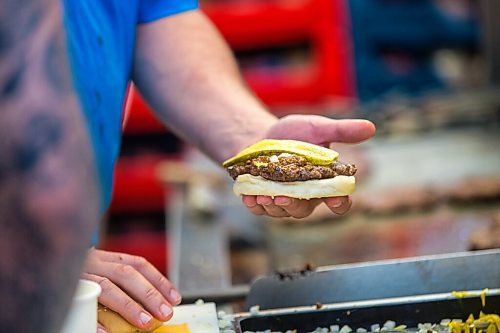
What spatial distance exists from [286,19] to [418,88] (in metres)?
1.13

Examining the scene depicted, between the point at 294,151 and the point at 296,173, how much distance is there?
57 millimetres

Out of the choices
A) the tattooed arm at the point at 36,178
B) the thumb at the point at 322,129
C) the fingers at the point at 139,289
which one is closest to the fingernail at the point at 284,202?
the thumb at the point at 322,129

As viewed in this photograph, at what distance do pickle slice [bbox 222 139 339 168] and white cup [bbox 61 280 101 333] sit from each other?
59 centimetres

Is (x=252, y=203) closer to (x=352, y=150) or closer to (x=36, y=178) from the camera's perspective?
(x=36, y=178)

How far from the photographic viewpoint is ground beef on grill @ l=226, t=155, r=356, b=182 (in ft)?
5.96

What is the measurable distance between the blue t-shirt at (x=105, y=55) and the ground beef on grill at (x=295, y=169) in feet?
1.53

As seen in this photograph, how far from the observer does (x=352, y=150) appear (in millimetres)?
4789

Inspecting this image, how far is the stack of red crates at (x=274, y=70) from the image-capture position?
6422 mm

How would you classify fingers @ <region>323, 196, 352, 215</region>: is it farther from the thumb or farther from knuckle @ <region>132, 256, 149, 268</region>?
knuckle @ <region>132, 256, 149, 268</region>

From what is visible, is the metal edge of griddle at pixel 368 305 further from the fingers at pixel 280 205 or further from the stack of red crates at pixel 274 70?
the stack of red crates at pixel 274 70

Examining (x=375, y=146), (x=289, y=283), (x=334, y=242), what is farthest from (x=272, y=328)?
(x=375, y=146)

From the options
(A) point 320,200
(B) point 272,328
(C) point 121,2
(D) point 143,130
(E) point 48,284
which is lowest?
(D) point 143,130

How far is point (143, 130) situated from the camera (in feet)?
21.3

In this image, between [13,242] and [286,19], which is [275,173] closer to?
[13,242]
